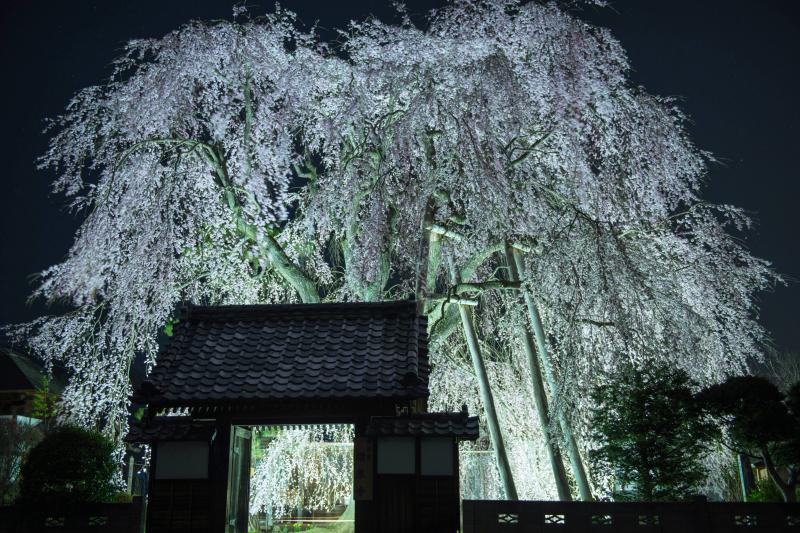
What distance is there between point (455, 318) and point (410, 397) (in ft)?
18.1

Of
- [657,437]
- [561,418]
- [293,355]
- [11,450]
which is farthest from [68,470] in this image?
[11,450]

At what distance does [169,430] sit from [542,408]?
5696 millimetres

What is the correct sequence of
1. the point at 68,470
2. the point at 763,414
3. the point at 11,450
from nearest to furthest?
the point at 763,414
the point at 68,470
the point at 11,450

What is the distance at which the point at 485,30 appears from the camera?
36.6 feet

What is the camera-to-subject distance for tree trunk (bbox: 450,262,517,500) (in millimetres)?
10398

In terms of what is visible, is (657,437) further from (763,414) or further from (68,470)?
(68,470)

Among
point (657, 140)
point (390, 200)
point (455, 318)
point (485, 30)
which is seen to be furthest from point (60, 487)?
point (657, 140)

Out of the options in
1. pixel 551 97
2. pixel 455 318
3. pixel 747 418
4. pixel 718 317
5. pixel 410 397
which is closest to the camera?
pixel 410 397

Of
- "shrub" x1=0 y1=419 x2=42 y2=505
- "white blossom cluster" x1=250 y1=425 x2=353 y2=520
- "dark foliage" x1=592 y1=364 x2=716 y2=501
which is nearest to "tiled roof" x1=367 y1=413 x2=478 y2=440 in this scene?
"dark foliage" x1=592 y1=364 x2=716 y2=501

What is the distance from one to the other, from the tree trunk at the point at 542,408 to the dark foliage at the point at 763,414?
230cm

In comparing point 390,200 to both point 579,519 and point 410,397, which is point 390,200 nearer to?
point 410,397

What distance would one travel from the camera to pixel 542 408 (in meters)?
10.6

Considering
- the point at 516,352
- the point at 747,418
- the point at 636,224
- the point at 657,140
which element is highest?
the point at 657,140

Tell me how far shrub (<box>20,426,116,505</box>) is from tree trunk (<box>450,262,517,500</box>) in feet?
18.2
